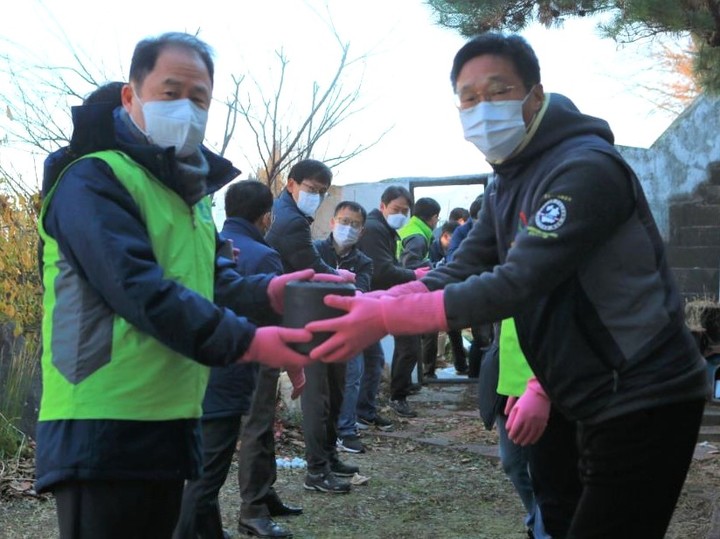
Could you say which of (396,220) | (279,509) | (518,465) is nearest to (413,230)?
(396,220)

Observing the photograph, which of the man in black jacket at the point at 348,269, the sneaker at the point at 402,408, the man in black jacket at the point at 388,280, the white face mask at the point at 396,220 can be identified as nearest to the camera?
the man in black jacket at the point at 348,269

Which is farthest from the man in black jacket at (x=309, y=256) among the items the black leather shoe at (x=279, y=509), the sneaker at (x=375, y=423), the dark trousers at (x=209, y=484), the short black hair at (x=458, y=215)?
the short black hair at (x=458, y=215)

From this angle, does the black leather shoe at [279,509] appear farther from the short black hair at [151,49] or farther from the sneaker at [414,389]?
the sneaker at [414,389]

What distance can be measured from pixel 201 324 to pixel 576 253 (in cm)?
99

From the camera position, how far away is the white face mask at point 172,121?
272 centimetres

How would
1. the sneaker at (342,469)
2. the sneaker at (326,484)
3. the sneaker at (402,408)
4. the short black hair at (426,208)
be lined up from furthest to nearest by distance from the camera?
the short black hair at (426,208) → the sneaker at (402,408) → the sneaker at (342,469) → the sneaker at (326,484)

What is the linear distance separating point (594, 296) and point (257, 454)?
10.7ft

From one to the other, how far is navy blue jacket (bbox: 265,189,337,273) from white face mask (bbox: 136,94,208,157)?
3.51 metres

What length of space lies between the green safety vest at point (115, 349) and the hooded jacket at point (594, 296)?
0.75 metres

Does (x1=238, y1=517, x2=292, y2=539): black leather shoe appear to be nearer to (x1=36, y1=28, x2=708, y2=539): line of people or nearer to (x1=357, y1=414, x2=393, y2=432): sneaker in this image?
(x1=36, y1=28, x2=708, y2=539): line of people

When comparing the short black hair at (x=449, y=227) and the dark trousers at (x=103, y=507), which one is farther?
the short black hair at (x=449, y=227)

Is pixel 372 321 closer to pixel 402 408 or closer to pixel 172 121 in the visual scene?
pixel 172 121

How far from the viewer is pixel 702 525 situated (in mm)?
5730

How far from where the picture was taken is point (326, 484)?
662cm
